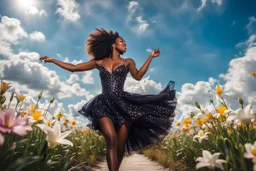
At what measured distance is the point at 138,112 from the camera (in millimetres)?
3057

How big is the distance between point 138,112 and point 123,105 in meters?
0.20

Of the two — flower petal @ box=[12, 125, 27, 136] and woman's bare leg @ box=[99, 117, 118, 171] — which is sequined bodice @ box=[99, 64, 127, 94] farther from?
flower petal @ box=[12, 125, 27, 136]

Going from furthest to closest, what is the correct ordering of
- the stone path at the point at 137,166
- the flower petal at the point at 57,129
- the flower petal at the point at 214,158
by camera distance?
the stone path at the point at 137,166
the flower petal at the point at 57,129
the flower petal at the point at 214,158

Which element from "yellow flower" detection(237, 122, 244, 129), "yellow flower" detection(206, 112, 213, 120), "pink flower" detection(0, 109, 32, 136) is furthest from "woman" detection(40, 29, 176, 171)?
"pink flower" detection(0, 109, 32, 136)

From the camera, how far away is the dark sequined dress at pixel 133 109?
2.96 meters

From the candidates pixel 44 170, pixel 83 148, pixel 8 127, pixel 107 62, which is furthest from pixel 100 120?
pixel 83 148

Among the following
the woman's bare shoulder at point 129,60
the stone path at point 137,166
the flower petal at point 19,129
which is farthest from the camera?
the stone path at point 137,166

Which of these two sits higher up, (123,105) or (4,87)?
(123,105)

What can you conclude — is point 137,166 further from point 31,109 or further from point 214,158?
point 214,158

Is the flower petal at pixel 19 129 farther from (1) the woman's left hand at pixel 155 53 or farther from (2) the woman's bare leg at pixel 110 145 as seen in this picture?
(1) the woman's left hand at pixel 155 53

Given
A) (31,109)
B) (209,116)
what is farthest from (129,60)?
(31,109)

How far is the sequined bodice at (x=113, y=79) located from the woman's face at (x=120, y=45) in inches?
14.6

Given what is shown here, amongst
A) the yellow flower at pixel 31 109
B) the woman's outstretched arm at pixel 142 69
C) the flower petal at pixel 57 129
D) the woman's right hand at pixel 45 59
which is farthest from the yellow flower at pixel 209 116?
the woman's right hand at pixel 45 59

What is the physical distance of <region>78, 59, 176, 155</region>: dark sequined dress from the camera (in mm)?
2955
